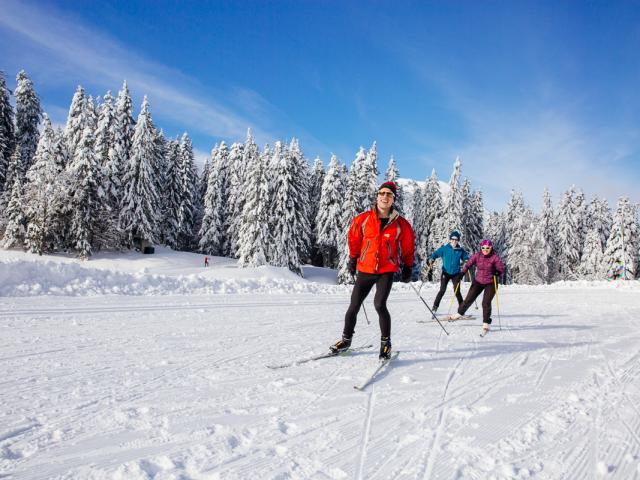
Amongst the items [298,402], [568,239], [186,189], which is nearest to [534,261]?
[568,239]

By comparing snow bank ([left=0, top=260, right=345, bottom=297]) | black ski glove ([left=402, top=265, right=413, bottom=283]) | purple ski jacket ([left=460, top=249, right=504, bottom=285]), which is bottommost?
snow bank ([left=0, top=260, right=345, bottom=297])

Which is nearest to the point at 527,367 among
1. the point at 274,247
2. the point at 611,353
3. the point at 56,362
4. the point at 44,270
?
the point at 611,353

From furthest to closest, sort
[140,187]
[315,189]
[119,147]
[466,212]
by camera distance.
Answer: [315,189], [466,212], [140,187], [119,147]

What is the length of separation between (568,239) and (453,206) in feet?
66.8

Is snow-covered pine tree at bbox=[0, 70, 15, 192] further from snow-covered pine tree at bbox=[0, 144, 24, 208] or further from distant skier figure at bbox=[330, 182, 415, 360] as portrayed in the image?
distant skier figure at bbox=[330, 182, 415, 360]

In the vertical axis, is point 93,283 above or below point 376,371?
below

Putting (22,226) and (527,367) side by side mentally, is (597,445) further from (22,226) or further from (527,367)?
(22,226)

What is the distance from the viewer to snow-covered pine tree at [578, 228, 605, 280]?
45963mm

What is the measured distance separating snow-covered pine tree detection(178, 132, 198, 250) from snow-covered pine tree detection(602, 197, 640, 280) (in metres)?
47.2

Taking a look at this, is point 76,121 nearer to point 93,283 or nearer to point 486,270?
point 93,283

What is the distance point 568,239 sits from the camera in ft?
166

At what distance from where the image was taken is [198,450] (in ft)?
8.98

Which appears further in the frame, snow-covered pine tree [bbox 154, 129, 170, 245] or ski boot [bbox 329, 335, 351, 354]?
snow-covered pine tree [bbox 154, 129, 170, 245]

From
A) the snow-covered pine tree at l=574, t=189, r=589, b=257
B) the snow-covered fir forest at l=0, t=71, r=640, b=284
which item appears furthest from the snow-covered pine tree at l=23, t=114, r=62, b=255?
the snow-covered pine tree at l=574, t=189, r=589, b=257
